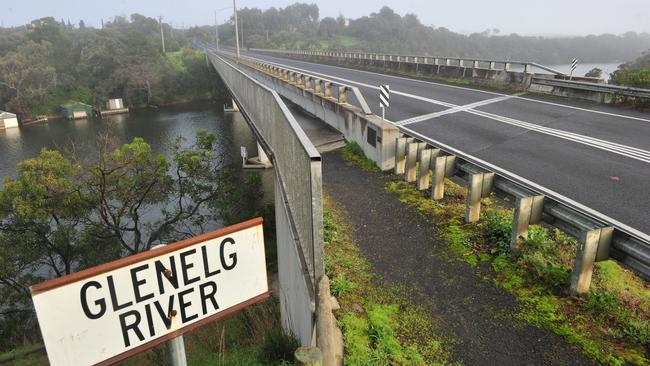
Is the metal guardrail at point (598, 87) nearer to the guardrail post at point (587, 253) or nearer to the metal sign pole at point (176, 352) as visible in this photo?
the guardrail post at point (587, 253)

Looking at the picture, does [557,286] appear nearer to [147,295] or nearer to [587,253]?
[587,253]

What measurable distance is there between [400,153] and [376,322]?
5.45 meters

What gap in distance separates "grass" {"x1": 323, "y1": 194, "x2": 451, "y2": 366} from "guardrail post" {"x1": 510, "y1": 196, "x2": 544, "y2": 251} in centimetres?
186

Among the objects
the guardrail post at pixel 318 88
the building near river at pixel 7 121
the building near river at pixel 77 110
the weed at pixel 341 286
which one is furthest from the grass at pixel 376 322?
the building near river at pixel 77 110

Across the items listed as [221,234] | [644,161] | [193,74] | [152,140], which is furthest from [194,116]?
[221,234]

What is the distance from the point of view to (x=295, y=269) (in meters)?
5.71

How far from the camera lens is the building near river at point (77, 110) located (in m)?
73.2

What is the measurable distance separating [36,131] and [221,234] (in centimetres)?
7253

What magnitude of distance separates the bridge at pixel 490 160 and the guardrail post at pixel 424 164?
2 cm

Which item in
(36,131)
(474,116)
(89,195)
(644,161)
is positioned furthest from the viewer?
(36,131)

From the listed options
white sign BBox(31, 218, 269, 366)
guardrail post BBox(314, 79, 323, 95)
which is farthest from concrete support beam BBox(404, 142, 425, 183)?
guardrail post BBox(314, 79, 323, 95)

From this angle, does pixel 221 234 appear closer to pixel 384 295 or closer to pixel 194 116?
pixel 384 295

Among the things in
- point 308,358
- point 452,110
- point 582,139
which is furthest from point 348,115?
point 308,358

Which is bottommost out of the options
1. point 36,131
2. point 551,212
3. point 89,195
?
point 36,131
